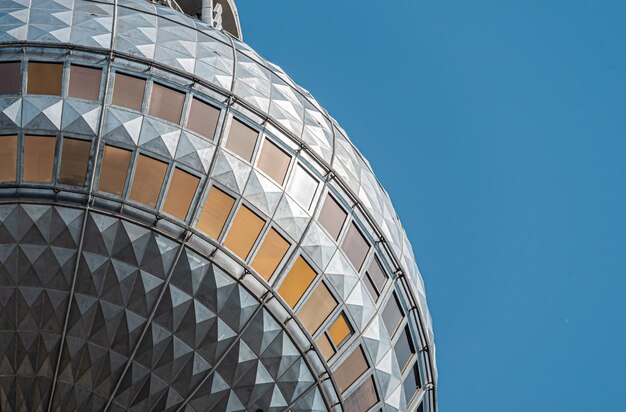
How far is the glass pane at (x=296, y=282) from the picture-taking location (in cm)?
3209

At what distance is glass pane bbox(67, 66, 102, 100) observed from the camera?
32.0 meters

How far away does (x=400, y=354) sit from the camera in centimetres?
3472

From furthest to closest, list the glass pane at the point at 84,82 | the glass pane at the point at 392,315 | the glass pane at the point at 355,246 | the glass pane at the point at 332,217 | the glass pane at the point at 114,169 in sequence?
the glass pane at the point at 392,315
the glass pane at the point at 355,246
the glass pane at the point at 332,217
the glass pane at the point at 84,82
the glass pane at the point at 114,169

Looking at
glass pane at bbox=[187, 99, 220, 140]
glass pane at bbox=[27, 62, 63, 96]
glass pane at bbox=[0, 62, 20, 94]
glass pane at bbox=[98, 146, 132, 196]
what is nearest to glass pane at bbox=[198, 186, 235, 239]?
glass pane at bbox=[187, 99, 220, 140]

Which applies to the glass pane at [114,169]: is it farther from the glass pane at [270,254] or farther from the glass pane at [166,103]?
the glass pane at [270,254]

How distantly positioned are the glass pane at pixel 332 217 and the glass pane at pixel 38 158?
19.9ft

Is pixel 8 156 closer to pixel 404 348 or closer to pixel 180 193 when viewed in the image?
pixel 180 193

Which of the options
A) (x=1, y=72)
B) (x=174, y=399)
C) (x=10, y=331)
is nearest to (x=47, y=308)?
(x=10, y=331)

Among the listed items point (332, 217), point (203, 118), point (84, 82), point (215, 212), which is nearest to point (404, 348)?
point (332, 217)

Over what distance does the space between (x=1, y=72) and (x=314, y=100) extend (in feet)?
27.7

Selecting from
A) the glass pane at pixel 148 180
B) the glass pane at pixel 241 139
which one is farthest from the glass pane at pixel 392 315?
the glass pane at pixel 148 180

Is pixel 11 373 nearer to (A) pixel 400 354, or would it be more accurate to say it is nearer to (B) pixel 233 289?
(B) pixel 233 289

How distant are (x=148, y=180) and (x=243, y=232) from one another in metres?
2.30

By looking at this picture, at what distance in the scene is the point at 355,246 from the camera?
1335 inches
